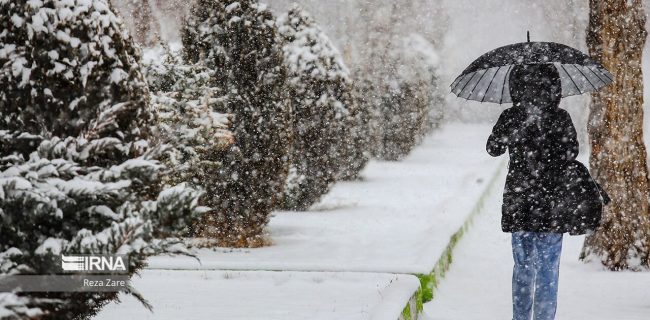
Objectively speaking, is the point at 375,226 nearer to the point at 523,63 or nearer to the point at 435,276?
the point at 435,276

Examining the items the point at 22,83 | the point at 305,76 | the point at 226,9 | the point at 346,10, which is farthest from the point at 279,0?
the point at 22,83

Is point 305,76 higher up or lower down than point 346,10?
lower down

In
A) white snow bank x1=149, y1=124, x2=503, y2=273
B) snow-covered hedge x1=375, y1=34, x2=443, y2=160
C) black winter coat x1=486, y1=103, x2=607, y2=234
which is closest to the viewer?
black winter coat x1=486, y1=103, x2=607, y2=234

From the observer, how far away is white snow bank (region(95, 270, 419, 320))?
16.4ft

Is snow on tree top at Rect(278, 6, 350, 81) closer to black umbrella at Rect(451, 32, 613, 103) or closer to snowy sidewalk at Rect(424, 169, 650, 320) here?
snowy sidewalk at Rect(424, 169, 650, 320)

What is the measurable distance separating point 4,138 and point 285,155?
497 centimetres

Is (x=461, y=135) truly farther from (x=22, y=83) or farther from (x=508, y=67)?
(x=22, y=83)

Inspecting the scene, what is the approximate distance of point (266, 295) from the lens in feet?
18.4

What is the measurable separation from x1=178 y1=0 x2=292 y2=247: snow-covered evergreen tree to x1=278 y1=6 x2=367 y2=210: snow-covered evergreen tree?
9.77 feet

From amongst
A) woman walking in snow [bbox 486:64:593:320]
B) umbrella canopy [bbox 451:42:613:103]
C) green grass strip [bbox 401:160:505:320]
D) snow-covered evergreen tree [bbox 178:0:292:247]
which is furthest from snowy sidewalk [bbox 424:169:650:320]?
snow-covered evergreen tree [bbox 178:0:292:247]

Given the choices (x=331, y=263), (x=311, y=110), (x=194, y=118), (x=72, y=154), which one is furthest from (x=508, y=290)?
(x=311, y=110)

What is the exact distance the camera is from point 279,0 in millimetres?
32375

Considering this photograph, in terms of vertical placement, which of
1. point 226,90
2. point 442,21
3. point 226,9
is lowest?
point 226,90

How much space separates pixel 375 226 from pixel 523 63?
16.3 feet
